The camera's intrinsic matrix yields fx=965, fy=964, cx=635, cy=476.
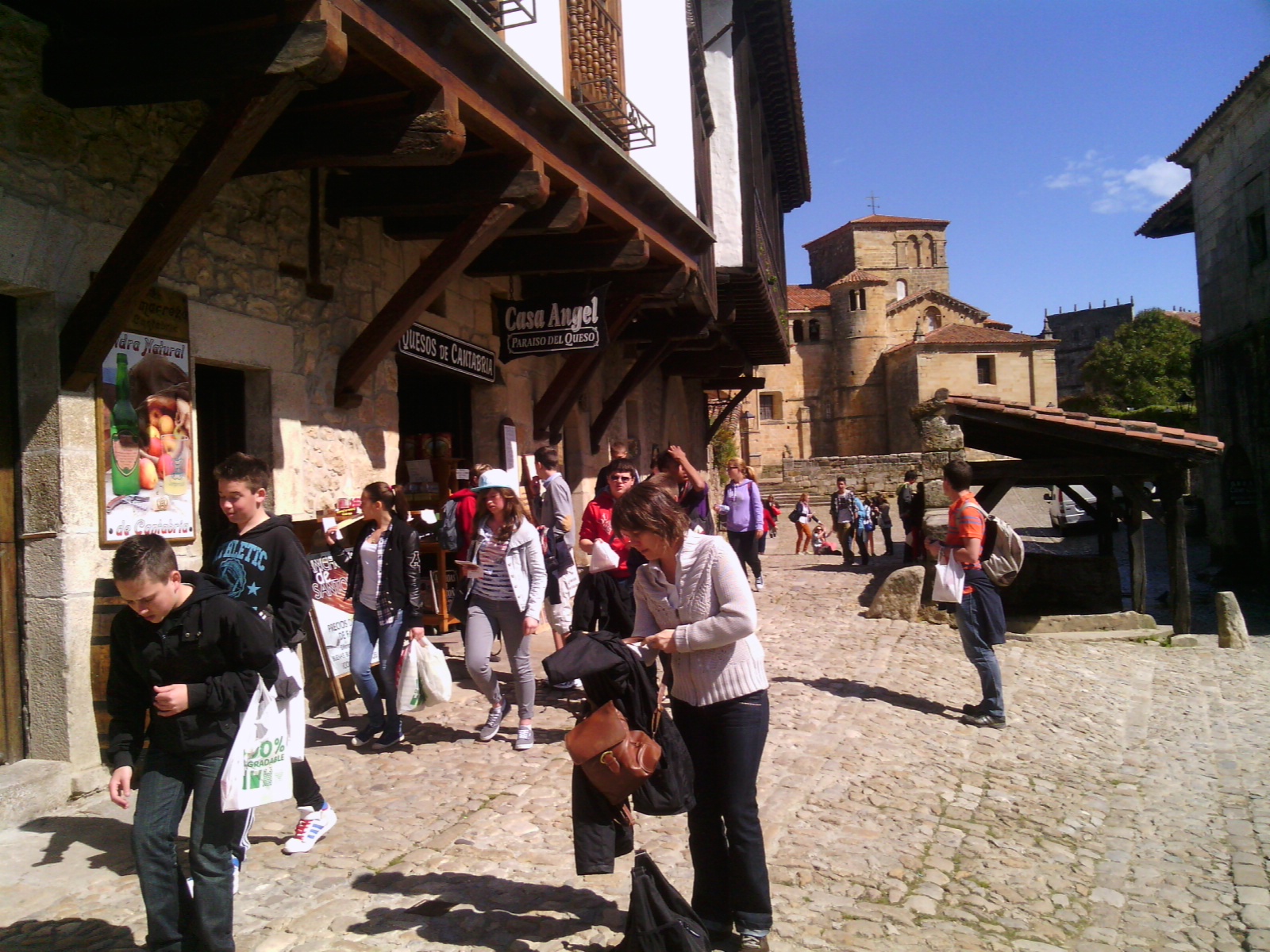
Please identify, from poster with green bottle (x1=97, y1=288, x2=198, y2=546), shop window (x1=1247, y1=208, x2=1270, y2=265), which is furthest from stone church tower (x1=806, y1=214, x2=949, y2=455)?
poster with green bottle (x1=97, y1=288, x2=198, y2=546)

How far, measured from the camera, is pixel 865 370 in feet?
191

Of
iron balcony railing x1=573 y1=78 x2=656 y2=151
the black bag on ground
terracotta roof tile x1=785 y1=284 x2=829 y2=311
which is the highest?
terracotta roof tile x1=785 y1=284 x2=829 y2=311

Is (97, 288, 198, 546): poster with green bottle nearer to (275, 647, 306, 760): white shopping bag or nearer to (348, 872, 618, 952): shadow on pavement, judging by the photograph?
(275, 647, 306, 760): white shopping bag

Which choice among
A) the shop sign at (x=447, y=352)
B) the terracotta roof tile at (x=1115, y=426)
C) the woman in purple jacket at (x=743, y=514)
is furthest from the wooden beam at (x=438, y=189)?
the terracotta roof tile at (x=1115, y=426)

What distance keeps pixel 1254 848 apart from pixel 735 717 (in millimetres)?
2646

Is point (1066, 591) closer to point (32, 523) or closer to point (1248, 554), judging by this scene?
point (1248, 554)

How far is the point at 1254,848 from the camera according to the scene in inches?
160

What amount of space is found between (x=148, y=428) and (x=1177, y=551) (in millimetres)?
9876

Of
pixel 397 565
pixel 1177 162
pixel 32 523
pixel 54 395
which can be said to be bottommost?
pixel 397 565

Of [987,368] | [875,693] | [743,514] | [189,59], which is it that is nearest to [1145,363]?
[987,368]

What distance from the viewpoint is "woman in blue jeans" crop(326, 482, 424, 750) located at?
17.5ft

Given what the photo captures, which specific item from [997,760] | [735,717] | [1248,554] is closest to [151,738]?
→ [735,717]

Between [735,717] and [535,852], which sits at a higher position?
[735,717]

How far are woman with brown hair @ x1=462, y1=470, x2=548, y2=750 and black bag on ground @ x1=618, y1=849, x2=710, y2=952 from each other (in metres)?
2.58
